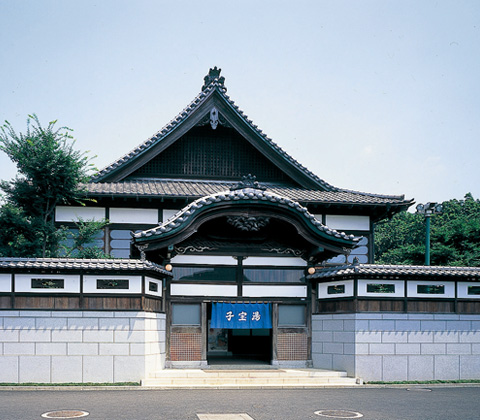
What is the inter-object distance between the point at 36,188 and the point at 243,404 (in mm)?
9965

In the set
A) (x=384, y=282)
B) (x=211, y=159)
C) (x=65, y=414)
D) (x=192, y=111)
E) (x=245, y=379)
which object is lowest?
(x=245, y=379)

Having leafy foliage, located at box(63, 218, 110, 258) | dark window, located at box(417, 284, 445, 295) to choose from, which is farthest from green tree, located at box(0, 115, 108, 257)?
dark window, located at box(417, 284, 445, 295)

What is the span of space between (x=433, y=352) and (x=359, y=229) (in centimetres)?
613

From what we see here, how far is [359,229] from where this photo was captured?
23953 millimetres

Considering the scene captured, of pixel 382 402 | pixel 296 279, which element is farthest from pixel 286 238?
pixel 382 402

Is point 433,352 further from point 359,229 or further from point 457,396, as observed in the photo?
point 359,229

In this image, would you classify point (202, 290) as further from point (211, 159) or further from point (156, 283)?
point (211, 159)

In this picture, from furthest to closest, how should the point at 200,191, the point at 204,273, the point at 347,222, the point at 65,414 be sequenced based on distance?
1. the point at 347,222
2. the point at 200,191
3. the point at 204,273
4. the point at 65,414

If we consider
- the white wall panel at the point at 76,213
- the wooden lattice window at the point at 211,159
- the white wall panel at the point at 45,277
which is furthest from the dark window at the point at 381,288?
the white wall panel at the point at 76,213

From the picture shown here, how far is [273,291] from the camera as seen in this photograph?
68.7 ft

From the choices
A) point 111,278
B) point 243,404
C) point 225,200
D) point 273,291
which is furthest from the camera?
point 273,291

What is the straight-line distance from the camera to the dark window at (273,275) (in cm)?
2092

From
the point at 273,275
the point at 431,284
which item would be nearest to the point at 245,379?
the point at 273,275

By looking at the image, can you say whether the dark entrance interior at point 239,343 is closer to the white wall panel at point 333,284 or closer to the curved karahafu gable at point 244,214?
the white wall panel at point 333,284
